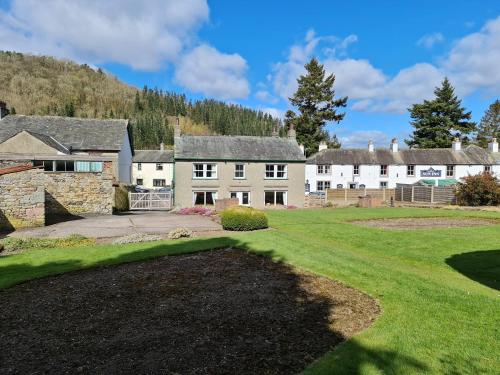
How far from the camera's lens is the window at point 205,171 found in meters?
37.9

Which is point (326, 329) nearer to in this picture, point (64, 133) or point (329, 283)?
point (329, 283)

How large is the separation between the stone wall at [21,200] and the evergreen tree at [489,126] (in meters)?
86.6

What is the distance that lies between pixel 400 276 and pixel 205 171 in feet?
97.7

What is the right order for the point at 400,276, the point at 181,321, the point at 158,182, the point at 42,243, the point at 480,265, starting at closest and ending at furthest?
the point at 181,321 → the point at 400,276 → the point at 480,265 → the point at 42,243 → the point at 158,182

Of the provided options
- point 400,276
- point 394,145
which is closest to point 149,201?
point 400,276

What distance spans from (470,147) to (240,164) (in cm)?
4042

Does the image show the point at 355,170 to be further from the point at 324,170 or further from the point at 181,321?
the point at 181,321

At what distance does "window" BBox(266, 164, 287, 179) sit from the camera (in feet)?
130

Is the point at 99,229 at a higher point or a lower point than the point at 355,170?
lower

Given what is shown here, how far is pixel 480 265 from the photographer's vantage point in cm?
1165

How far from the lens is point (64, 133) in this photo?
3772cm

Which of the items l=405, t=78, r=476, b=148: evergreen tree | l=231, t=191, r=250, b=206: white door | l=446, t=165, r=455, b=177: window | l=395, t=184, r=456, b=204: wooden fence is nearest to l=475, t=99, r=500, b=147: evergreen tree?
l=405, t=78, r=476, b=148: evergreen tree

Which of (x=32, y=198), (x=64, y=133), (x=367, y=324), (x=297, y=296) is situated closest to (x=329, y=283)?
(x=297, y=296)

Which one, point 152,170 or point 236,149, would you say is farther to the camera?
point 152,170
